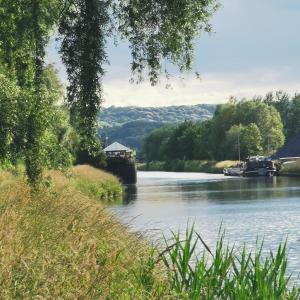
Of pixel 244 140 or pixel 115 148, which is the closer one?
pixel 115 148

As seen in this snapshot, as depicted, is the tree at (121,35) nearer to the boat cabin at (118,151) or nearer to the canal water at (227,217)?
the canal water at (227,217)

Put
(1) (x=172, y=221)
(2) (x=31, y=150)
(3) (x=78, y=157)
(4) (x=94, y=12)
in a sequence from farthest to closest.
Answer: (3) (x=78, y=157) < (1) (x=172, y=221) < (2) (x=31, y=150) < (4) (x=94, y=12)

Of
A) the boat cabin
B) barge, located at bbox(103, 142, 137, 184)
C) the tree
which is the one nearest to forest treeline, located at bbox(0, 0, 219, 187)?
the tree

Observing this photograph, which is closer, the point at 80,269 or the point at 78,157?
the point at 80,269

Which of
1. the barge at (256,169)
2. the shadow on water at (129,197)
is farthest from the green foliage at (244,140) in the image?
the shadow on water at (129,197)

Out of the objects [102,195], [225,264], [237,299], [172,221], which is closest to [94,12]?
[225,264]

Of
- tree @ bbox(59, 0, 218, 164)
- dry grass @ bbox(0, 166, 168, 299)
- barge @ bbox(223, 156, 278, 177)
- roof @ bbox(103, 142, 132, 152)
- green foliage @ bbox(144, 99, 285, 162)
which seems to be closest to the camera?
dry grass @ bbox(0, 166, 168, 299)

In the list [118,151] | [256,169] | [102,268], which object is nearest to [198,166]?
[256,169]

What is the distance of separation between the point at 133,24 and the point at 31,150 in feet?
22.6

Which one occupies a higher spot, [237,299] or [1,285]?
[1,285]

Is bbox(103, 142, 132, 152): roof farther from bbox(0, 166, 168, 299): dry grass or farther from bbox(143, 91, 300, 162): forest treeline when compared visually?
bbox(0, 166, 168, 299): dry grass

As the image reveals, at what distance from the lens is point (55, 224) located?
14031 millimetres

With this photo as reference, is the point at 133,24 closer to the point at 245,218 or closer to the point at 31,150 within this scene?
the point at 31,150

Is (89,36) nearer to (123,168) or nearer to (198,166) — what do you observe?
(123,168)
